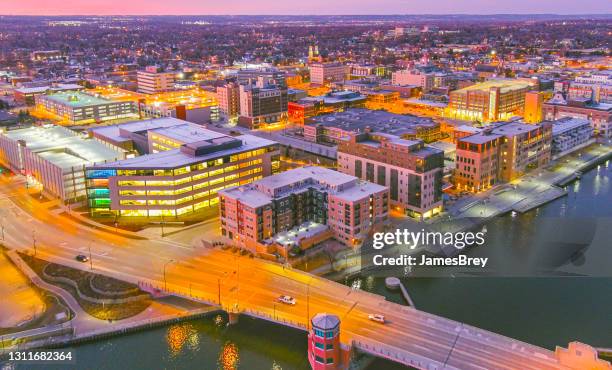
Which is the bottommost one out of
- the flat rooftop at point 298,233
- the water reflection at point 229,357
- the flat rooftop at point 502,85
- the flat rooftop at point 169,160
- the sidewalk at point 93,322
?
the water reflection at point 229,357

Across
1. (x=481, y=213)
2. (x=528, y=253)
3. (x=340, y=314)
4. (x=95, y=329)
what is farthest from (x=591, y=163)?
(x=95, y=329)

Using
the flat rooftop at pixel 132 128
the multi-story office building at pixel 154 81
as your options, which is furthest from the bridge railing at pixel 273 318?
the multi-story office building at pixel 154 81

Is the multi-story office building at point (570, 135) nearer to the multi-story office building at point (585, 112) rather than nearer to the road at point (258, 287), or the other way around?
the multi-story office building at point (585, 112)

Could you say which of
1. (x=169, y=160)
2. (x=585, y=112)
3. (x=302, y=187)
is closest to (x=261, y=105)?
(x=169, y=160)

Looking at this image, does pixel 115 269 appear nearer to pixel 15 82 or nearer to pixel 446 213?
pixel 446 213

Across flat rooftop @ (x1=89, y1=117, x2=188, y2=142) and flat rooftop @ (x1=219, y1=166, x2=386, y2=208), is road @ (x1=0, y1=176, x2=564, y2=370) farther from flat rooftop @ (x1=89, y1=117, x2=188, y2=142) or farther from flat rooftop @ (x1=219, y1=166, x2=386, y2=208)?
flat rooftop @ (x1=89, y1=117, x2=188, y2=142)

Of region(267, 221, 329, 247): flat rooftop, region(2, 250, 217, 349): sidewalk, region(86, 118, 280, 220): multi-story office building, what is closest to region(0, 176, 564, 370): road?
region(2, 250, 217, 349): sidewalk
